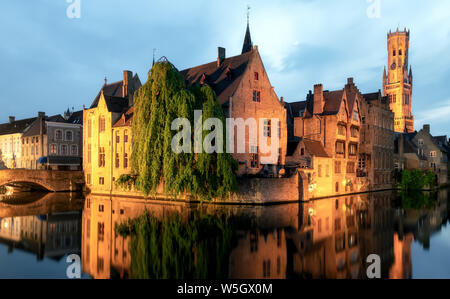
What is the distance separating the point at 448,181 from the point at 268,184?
66.6m

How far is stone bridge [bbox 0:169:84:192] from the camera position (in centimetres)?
4612

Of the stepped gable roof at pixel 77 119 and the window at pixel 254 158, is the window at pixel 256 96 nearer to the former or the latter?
the window at pixel 254 158

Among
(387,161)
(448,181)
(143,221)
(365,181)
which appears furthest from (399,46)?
(143,221)

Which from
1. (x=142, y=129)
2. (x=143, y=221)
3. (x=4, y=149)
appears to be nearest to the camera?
(x=143, y=221)

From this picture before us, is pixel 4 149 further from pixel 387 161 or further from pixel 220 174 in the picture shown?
pixel 387 161

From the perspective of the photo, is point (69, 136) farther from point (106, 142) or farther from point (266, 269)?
point (266, 269)

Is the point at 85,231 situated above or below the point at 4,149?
below

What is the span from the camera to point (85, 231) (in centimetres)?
2103

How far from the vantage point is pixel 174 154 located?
2992cm

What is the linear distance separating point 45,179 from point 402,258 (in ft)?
156

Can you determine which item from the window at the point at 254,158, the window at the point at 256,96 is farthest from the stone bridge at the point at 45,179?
the window at the point at 256,96

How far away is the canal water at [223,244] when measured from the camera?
12906mm

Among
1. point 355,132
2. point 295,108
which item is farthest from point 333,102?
point 295,108

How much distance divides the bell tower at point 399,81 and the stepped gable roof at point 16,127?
122 meters
